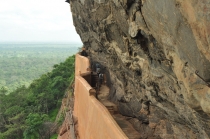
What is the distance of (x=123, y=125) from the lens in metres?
8.55

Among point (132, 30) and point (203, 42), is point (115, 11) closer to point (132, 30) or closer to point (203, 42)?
point (132, 30)

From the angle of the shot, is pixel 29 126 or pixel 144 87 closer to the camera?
pixel 144 87

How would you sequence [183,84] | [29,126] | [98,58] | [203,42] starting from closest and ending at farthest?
1. [203,42]
2. [183,84]
3. [98,58]
4. [29,126]

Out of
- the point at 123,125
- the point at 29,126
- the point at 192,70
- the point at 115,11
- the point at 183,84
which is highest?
the point at 115,11

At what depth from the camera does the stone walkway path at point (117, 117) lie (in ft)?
26.0

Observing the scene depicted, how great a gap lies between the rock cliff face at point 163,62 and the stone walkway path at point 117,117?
219mm

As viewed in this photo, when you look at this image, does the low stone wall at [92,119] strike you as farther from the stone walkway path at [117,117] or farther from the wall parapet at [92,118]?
the stone walkway path at [117,117]

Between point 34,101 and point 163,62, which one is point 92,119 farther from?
point 34,101

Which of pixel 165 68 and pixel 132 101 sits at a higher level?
pixel 165 68

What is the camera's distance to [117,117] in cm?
942

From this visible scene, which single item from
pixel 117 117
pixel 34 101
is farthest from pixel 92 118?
pixel 34 101

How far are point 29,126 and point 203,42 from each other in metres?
16.7

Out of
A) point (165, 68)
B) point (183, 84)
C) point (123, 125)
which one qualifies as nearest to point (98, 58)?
point (123, 125)

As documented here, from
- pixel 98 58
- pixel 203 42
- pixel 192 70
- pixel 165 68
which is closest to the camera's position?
pixel 203 42
